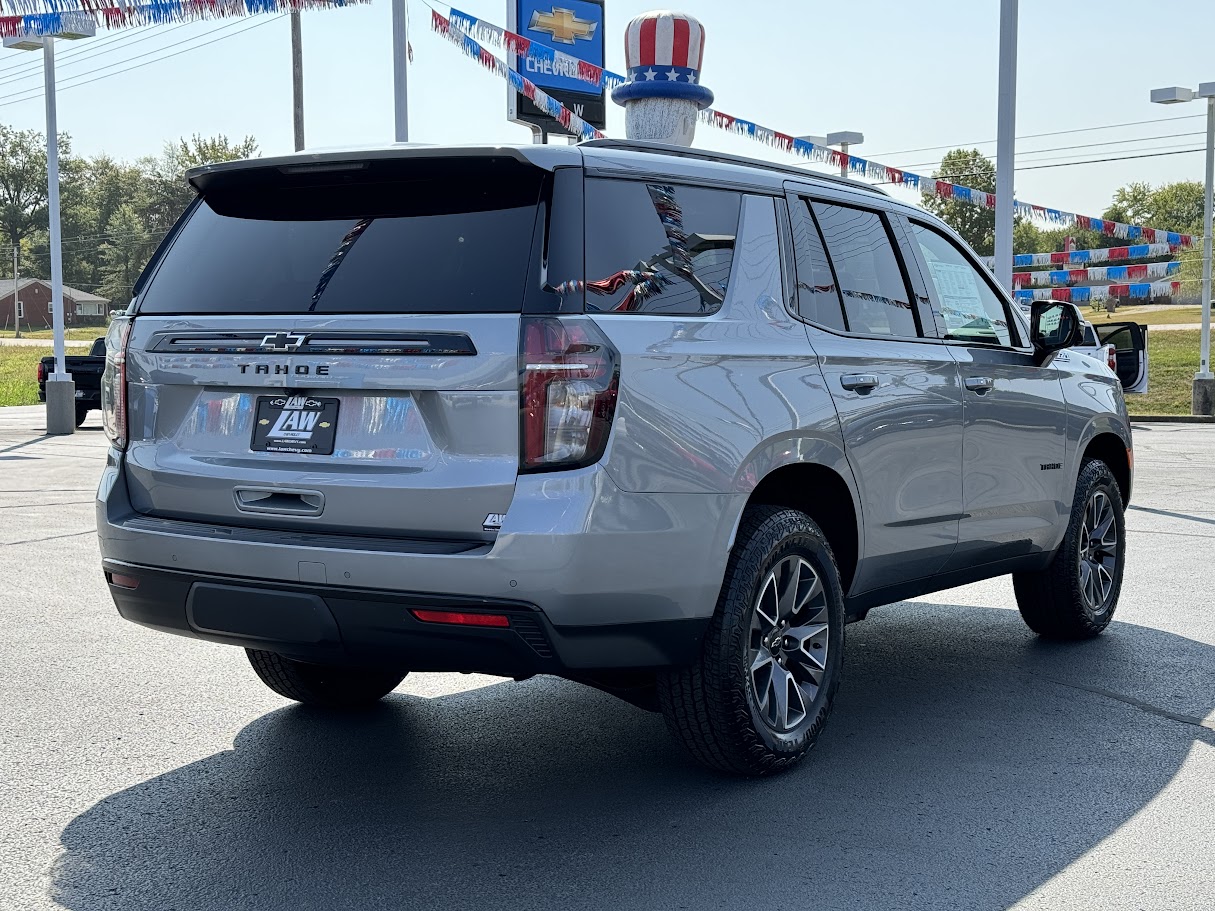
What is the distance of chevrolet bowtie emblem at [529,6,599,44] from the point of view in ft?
55.3

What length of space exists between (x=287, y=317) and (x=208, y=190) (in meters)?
0.70

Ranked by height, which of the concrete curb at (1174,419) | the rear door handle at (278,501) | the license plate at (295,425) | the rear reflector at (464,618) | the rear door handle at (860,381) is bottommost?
the concrete curb at (1174,419)

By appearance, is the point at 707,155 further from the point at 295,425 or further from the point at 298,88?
the point at 298,88

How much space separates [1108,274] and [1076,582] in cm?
2899

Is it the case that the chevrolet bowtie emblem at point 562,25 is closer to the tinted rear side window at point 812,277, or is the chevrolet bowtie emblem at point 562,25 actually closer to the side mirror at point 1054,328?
the side mirror at point 1054,328

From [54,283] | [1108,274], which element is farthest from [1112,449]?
[1108,274]

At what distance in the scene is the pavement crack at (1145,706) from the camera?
504 centimetres

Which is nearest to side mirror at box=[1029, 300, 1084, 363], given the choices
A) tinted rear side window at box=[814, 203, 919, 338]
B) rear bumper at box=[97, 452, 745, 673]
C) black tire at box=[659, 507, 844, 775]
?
tinted rear side window at box=[814, 203, 919, 338]

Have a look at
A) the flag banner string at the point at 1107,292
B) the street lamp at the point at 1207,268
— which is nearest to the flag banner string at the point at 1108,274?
the flag banner string at the point at 1107,292

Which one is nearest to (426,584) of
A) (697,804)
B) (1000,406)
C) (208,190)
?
(697,804)

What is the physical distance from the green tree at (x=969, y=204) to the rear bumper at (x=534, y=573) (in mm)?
68293

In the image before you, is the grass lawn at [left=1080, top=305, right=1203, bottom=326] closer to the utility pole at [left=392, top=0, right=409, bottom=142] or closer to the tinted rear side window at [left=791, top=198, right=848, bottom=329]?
the utility pole at [left=392, top=0, right=409, bottom=142]

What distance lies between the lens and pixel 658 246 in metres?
4.02

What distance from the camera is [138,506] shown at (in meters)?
4.20
